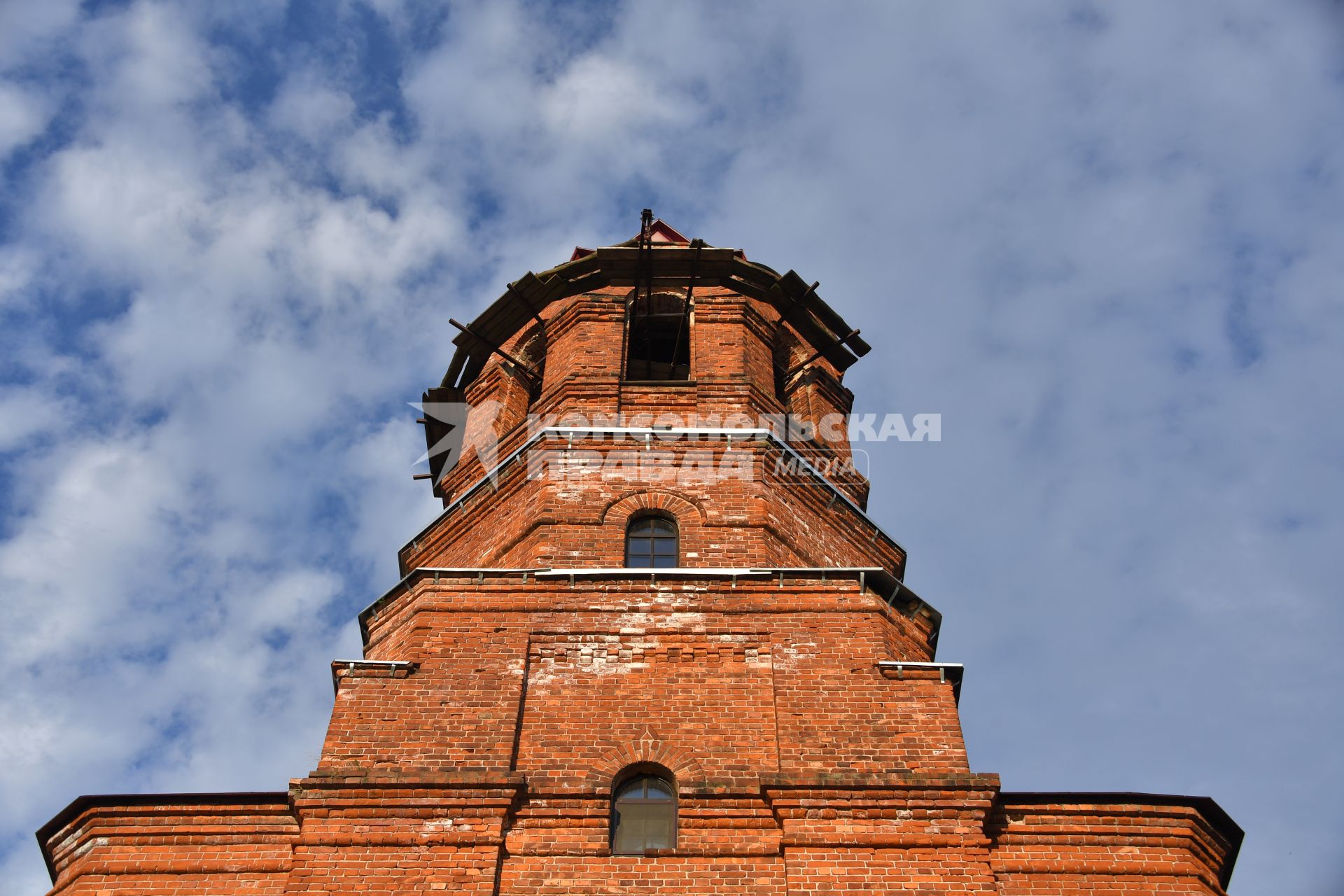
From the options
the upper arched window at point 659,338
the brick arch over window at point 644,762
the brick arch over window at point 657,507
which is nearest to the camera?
the brick arch over window at point 644,762

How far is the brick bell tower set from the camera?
9953 millimetres

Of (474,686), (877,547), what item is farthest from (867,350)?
(474,686)

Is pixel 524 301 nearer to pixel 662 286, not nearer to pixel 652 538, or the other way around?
pixel 662 286

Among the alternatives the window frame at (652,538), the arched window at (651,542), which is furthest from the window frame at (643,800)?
the arched window at (651,542)

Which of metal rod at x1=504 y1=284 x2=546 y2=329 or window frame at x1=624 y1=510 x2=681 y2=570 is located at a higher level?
metal rod at x1=504 y1=284 x2=546 y2=329

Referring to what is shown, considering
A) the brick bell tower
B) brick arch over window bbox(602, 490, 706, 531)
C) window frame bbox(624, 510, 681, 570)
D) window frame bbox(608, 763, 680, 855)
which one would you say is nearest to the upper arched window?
the brick bell tower

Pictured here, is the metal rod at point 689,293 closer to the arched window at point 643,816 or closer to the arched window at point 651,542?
the arched window at point 651,542

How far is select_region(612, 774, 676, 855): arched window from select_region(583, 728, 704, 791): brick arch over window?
0.40 ft

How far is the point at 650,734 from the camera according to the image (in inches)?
434

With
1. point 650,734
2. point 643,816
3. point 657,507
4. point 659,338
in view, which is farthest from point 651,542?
point 659,338

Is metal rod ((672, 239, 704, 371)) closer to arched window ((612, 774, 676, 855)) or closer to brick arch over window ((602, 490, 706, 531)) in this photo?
brick arch over window ((602, 490, 706, 531))

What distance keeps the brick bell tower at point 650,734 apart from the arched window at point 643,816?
0.02 meters

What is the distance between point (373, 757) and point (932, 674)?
4.60 m

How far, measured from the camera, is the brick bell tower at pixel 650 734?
392 inches
